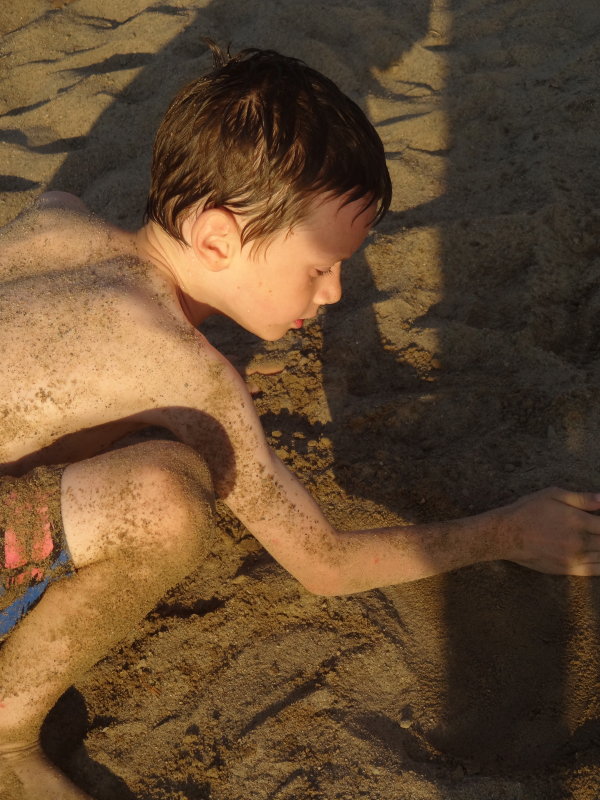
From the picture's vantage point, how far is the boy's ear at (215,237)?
170 centimetres

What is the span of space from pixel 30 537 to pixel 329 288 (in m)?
0.84

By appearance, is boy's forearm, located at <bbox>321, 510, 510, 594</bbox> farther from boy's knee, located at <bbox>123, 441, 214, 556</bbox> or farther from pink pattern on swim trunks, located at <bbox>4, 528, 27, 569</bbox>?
pink pattern on swim trunks, located at <bbox>4, 528, 27, 569</bbox>

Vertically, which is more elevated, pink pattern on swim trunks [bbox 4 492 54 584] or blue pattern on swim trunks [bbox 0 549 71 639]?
→ pink pattern on swim trunks [bbox 4 492 54 584]

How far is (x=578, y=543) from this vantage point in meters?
1.90

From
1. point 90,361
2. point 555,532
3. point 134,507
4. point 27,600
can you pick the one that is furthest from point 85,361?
point 555,532

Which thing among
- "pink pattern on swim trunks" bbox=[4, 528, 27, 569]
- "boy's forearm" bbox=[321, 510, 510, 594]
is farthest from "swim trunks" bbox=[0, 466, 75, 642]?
"boy's forearm" bbox=[321, 510, 510, 594]

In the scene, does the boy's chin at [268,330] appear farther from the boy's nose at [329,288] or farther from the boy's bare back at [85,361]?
the boy's bare back at [85,361]

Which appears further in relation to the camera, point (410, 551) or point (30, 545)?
point (410, 551)

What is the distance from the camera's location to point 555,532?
6.23 ft

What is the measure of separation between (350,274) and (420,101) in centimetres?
114

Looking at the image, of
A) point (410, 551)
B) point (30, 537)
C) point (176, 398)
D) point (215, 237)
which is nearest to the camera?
point (30, 537)

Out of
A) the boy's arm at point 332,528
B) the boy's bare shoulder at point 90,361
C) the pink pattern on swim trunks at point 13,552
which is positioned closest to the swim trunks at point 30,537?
the pink pattern on swim trunks at point 13,552

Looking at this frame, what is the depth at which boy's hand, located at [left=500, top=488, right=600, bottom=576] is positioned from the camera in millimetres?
1891

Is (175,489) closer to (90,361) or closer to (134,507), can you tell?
(134,507)
